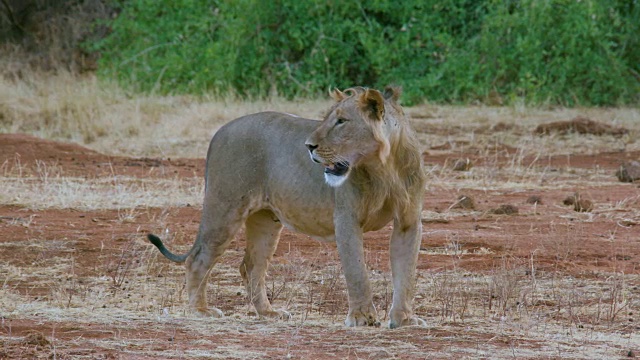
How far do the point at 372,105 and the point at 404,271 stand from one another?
84 cm

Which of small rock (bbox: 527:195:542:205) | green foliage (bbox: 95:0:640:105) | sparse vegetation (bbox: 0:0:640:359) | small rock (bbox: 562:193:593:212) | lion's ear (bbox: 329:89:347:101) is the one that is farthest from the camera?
green foliage (bbox: 95:0:640:105)

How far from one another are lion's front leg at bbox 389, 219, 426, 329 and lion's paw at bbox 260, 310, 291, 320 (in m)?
0.70

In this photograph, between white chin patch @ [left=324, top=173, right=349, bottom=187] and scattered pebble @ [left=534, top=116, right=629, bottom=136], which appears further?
scattered pebble @ [left=534, top=116, right=629, bottom=136]

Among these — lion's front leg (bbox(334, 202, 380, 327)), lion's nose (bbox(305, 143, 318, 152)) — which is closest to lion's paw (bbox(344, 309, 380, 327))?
lion's front leg (bbox(334, 202, 380, 327))

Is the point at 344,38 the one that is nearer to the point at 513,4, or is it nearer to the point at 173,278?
the point at 513,4

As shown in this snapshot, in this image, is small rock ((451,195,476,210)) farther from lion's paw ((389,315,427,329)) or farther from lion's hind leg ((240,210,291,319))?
lion's paw ((389,315,427,329))

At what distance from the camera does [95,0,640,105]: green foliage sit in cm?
1648

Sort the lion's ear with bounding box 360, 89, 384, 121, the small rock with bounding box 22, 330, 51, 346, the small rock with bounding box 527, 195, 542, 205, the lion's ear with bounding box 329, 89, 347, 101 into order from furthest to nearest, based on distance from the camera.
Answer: the small rock with bounding box 527, 195, 542, 205
the lion's ear with bounding box 329, 89, 347, 101
the lion's ear with bounding box 360, 89, 384, 121
the small rock with bounding box 22, 330, 51, 346

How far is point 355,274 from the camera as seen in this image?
5.74 m

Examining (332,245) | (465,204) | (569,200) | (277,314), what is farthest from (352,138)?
(569,200)

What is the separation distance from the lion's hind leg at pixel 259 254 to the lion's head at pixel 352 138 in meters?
1.10

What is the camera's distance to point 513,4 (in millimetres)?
17281

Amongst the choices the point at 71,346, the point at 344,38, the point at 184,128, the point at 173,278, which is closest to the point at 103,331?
the point at 71,346

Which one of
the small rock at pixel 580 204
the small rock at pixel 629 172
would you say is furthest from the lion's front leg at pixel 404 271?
the small rock at pixel 629 172
